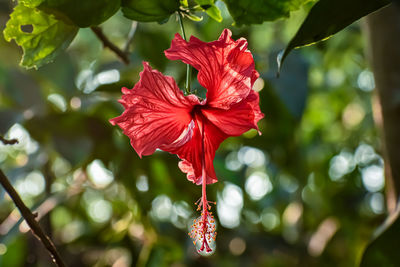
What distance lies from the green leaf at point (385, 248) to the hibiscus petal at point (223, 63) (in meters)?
0.36

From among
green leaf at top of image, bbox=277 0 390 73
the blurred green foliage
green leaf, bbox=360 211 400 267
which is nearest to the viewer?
green leaf at top of image, bbox=277 0 390 73

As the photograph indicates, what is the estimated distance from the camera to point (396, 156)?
0.98 meters

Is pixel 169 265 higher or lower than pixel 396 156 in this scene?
lower

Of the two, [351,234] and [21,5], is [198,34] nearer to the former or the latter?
[21,5]

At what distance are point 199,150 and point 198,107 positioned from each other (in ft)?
0.21

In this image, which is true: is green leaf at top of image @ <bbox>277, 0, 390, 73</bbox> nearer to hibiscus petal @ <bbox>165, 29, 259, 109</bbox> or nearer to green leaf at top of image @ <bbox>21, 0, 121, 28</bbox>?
hibiscus petal @ <bbox>165, 29, 259, 109</bbox>

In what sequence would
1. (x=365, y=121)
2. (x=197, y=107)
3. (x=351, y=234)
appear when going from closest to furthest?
(x=197, y=107), (x=351, y=234), (x=365, y=121)

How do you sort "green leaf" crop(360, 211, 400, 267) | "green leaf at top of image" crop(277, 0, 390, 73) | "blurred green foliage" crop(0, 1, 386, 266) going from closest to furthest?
"green leaf at top of image" crop(277, 0, 390, 73), "green leaf" crop(360, 211, 400, 267), "blurred green foliage" crop(0, 1, 386, 266)

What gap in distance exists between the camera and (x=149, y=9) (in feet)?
1.84

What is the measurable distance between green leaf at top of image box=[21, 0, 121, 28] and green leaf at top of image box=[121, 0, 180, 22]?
Answer: 16mm

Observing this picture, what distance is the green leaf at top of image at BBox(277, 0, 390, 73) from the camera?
0.50 metres

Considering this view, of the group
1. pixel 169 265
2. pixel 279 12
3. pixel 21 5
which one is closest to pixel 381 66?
pixel 279 12

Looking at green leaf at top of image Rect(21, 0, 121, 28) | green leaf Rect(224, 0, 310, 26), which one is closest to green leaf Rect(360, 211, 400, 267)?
green leaf Rect(224, 0, 310, 26)

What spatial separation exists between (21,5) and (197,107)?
0.27 metres
